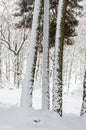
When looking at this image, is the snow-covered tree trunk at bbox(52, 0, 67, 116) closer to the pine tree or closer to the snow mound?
the pine tree

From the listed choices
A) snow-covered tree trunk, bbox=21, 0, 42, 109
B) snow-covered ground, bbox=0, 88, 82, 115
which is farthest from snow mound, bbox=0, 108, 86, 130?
snow-covered ground, bbox=0, 88, 82, 115

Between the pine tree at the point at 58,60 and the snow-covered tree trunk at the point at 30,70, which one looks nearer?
the snow-covered tree trunk at the point at 30,70

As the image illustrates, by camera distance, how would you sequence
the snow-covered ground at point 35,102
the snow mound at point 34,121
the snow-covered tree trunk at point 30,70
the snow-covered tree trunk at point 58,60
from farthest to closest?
the snow-covered ground at point 35,102, the snow-covered tree trunk at point 58,60, the snow-covered tree trunk at point 30,70, the snow mound at point 34,121

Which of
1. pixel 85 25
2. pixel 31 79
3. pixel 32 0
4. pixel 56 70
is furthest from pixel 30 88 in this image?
pixel 85 25

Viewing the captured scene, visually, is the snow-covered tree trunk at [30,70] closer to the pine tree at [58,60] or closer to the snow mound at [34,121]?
the snow mound at [34,121]

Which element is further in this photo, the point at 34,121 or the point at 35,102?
the point at 35,102

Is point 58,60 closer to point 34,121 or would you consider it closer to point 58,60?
point 58,60

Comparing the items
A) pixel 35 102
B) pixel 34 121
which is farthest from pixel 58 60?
pixel 35 102

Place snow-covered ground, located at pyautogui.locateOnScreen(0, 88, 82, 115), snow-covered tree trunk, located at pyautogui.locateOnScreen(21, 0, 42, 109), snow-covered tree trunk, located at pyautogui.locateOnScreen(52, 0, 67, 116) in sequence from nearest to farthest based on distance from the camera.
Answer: snow-covered tree trunk, located at pyautogui.locateOnScreen(21, 0, 42, 109)
snow-covered tree trunk, located at pyautogui.locateOnScreen(52, 0, 67, 116)
snow-covered ground, located at pyautogui.locateOnScreen(0, 88, 82, 115)

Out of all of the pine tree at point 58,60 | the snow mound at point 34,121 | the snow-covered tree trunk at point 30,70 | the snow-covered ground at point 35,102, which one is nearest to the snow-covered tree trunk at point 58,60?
the pine tree at point 58,60

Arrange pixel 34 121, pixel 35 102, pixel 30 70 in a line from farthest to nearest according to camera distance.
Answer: pixel 35 102, pixel 30 70, pixel 34 121

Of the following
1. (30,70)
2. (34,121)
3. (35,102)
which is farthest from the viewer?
(35,102)

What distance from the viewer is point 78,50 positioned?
39.3 metres

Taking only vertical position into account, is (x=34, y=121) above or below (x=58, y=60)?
below
